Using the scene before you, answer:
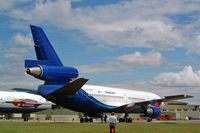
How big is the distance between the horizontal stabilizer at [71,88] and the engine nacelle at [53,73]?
1.07 metres

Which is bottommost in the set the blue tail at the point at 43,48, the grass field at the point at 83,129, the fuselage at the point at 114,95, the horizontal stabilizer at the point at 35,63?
the grass field at the point at 83,129

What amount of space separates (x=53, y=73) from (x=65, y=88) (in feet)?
6.81

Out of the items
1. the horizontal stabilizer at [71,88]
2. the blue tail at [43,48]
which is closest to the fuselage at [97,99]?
the horizontal stabilizer at [71,88]

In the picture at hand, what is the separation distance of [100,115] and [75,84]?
1248 cm

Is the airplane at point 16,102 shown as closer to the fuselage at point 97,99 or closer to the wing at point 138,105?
the fuselage at point 97,99

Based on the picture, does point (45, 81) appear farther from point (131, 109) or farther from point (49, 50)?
point (131, 109)

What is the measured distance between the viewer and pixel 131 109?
43.1m

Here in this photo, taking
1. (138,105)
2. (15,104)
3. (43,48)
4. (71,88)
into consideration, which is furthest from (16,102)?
(43,48)

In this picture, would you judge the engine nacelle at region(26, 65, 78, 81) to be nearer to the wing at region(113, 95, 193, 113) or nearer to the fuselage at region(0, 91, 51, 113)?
the wing at region(113, 95, 193, 113)

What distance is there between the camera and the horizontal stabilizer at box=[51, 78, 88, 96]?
31.0 meters

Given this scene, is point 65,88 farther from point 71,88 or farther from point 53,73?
point 53,73

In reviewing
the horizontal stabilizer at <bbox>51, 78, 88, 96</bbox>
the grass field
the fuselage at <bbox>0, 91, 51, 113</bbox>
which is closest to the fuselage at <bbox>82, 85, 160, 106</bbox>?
the horizontal stabilizer at <bbox>51, 78, 88, 96</bbox>

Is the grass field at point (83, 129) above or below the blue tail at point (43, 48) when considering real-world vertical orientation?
below

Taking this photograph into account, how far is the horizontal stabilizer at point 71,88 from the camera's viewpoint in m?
31.0
